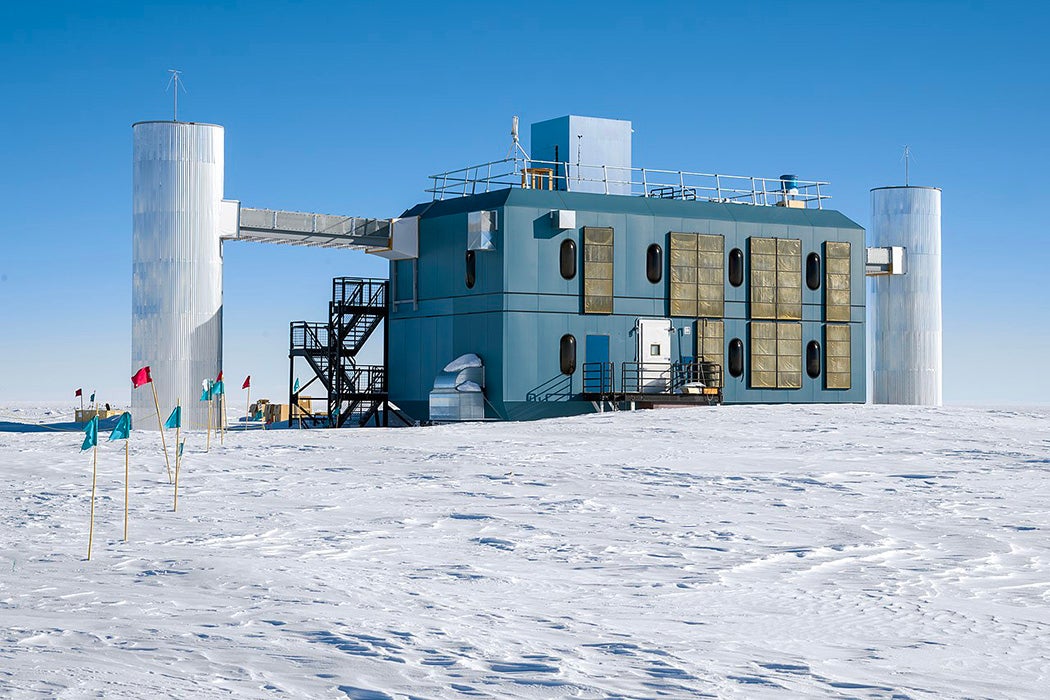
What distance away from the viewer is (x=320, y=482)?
18172 millimetres

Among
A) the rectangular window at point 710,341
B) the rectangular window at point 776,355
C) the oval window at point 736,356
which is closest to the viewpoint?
the rectangular window at point 710,341

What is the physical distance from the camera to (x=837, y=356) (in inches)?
1526

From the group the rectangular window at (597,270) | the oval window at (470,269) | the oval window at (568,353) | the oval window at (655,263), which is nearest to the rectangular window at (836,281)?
the oval window at (655,263)

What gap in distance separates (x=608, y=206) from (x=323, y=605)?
2611cm

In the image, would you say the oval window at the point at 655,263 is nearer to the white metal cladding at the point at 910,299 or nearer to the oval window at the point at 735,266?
the oval window at the point at 735,266

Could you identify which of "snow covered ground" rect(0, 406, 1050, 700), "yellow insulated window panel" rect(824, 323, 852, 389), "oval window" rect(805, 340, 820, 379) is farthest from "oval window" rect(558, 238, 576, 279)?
"snow covered ground" rect(0, 406, 1050, 700)

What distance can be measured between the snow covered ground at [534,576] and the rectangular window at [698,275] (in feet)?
46.8

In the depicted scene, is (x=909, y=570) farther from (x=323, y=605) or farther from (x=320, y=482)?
(x=320, y=482)

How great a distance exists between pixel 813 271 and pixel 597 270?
305 inches

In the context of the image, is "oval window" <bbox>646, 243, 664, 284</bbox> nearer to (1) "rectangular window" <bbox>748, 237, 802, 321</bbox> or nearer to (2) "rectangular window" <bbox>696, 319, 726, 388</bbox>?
(2) "rectangular window" <bbox>696, 319, 726, 388</bbox>

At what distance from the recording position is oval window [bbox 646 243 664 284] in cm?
3562

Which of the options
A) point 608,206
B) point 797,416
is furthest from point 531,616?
point 608,206

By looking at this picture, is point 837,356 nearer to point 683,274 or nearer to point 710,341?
point 710,341

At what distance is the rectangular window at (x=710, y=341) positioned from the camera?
1422 inches
